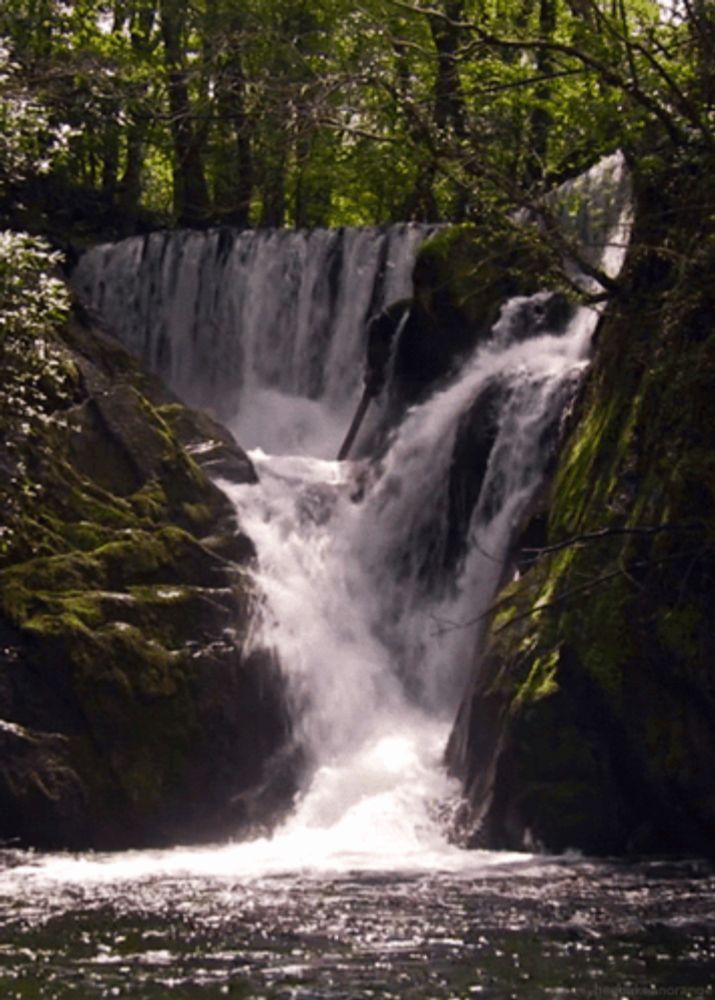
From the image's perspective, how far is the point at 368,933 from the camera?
949 cm

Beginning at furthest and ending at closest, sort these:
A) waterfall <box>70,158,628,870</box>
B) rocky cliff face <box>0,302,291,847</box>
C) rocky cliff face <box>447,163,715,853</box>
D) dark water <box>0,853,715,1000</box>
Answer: waterfall <box>70,158,628,870</box>, rocky cliff face <box>0,302,291,847</box>, rocky cliff face <box>447,163,715,853</box>, dark water <box>0,853,715,1000</box>

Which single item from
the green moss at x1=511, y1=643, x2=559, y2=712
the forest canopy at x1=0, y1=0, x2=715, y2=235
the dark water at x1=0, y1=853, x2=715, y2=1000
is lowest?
the dark water at x1=0, y1=853, x2=715, y2=1000

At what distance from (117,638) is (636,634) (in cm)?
504

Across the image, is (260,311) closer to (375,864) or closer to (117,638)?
(117,638)

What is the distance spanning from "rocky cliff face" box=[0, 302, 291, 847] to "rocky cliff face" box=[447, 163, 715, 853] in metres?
2.60

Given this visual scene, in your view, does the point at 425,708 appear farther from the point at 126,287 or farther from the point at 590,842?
the point at 126,287

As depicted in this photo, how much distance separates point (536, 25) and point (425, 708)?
710cm

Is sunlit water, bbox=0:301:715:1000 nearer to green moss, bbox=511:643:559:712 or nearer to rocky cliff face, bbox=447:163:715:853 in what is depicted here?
rocky cliff face, bbox=447:163:715:853

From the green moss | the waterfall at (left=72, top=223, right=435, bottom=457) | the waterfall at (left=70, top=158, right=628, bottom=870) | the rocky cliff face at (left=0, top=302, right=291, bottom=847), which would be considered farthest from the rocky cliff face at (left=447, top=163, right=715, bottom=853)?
the waterfall at (left=72, top=223, right=435, bottom=457)

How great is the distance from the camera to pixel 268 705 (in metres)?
16.1

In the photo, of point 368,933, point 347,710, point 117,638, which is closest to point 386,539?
point 347,710

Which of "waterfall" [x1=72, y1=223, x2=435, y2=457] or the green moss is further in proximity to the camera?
"waterfall" [x1=72, y1=223, x2=435, y2=457]

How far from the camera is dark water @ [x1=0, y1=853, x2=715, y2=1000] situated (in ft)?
26.8

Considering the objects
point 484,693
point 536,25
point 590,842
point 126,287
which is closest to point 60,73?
point 536,25
